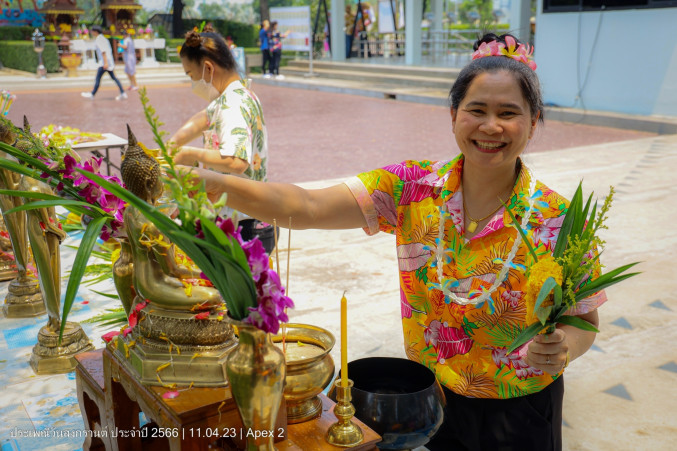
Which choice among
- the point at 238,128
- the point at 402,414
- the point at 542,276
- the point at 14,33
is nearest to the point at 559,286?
the point at 542,276

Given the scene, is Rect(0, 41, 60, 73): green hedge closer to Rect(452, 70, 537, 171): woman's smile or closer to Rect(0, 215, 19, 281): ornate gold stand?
Rect(0, 215, 19, 281): ornate gold stand

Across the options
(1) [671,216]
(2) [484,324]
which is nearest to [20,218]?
(2) [484,324]

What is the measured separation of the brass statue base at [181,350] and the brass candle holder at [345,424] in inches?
10.5

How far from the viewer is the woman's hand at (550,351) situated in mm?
1493

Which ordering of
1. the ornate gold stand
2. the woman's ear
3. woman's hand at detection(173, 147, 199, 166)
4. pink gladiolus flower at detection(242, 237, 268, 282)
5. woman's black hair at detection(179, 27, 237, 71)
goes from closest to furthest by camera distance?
pink gladiolus flower at detection(242, 237, 268, 282) → the woman's ear → woman's hand at detection(173, 147, 199, 166) → woman's black hair at detection(179, 27, 237, 71) → the ornate gold stand

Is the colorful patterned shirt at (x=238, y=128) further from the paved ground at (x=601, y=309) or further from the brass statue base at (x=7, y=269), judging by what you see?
the brass statue base at (x=7, y=269)

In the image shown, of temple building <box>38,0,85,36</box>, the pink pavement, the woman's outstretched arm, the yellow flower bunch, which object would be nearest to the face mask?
the woman's outstretched arm

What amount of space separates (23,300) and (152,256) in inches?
79.8

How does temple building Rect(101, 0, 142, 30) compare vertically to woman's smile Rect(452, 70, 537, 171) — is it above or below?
above

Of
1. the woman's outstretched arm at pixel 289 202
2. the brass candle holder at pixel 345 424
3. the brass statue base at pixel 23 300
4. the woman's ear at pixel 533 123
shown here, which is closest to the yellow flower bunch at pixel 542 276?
the brass candle holder at pixel 345 424

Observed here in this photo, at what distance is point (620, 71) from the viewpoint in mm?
11641

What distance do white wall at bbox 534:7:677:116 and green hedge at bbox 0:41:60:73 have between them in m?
16.7

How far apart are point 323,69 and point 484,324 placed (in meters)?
20.6

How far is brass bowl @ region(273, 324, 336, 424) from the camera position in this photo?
1.39 m
